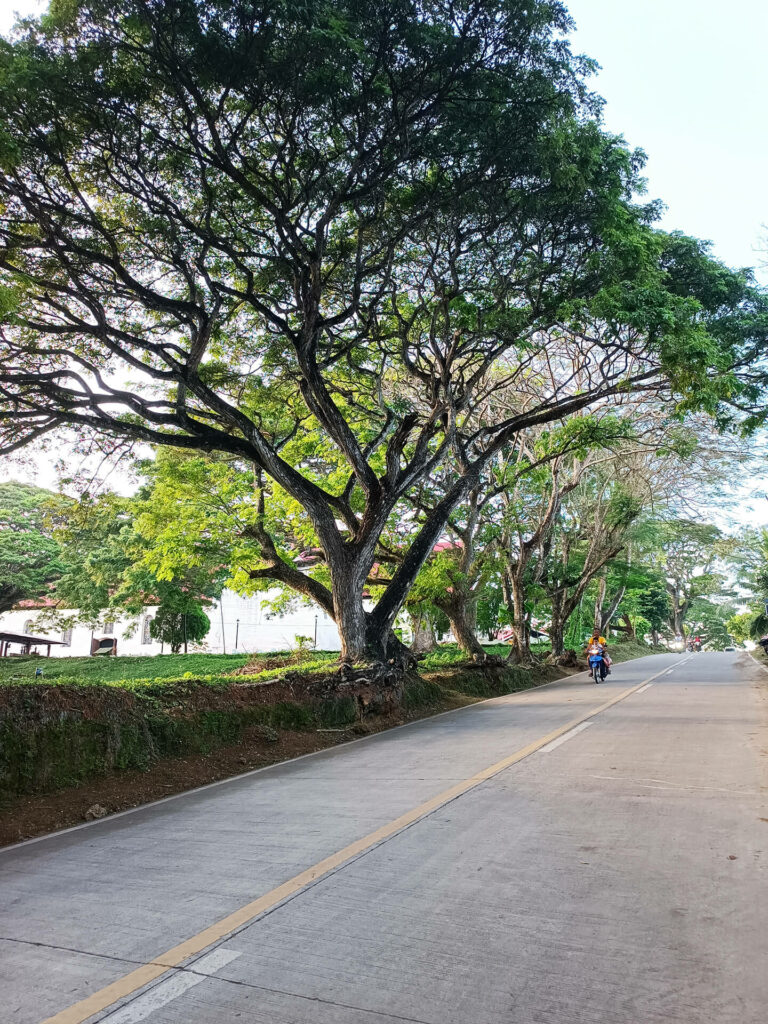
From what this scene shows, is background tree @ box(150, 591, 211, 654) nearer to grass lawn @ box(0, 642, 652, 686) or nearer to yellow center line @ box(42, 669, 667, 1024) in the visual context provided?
grass lawn @ box(0, 642, 652, 686)

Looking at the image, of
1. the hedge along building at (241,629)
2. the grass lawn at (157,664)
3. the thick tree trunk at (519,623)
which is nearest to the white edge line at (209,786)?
the grass lawn at (157,664)

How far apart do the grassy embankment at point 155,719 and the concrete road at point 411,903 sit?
3.71ft

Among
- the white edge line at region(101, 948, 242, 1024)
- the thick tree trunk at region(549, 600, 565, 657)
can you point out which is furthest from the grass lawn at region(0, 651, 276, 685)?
the white edge line at region(101, 948, 242, 1024)

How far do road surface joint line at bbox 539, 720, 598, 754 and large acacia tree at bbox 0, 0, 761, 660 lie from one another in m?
4.10

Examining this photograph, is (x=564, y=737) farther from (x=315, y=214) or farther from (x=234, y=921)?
(x=315, y=214)

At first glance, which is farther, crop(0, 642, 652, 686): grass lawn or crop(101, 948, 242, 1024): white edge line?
crop(0, 642, 652, 686): grass lawn

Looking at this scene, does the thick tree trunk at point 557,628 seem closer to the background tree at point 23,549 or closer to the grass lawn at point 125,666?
the grass lawn at point 125,666

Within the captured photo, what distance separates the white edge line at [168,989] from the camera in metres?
3.05

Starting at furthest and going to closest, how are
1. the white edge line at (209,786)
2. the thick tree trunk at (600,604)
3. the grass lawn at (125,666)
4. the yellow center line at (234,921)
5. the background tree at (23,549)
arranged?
1. the thick tree trunk at (600,604)
2. the background tree at (23,549)
3. the grass lawn at (125,666)
4. the white edge line at (209,786)
5. the yellow center line at (234,921)

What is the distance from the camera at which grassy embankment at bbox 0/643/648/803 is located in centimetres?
753

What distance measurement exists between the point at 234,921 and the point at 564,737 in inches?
303

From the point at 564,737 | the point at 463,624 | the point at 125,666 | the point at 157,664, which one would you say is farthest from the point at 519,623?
the point at 125,666

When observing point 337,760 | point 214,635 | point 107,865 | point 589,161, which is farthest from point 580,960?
point 214,635

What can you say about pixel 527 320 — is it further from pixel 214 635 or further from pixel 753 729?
pixel 214 635
